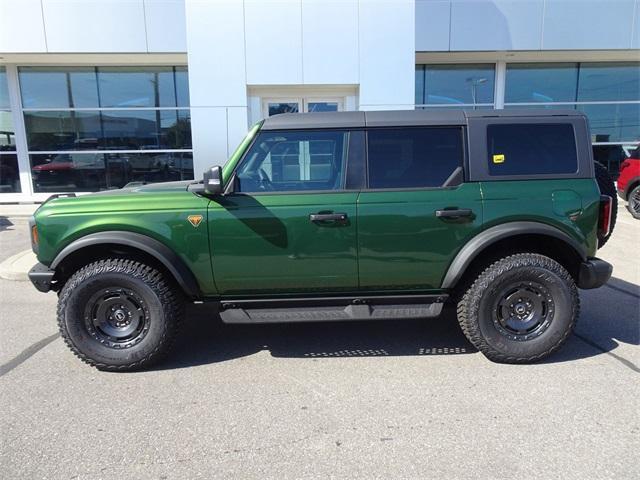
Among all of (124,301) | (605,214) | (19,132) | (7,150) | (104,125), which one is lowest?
(124,301)

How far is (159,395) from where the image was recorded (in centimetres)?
329

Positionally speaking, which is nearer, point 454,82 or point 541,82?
point 454,82

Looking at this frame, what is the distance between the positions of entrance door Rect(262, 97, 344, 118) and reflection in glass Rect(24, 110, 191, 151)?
3.56 meters

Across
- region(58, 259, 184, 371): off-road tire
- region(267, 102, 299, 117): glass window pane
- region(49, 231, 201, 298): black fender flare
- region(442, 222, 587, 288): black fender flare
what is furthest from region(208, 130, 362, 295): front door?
region(267, 102, 299, 117): glass window pane

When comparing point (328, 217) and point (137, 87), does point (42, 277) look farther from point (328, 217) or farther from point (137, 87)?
point (137, 87)

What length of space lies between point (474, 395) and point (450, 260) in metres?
1.02

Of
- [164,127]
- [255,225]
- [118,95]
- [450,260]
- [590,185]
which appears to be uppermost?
[118,95]

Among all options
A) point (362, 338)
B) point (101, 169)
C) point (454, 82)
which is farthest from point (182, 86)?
point (362, 338)

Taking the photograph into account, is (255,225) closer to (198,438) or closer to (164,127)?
(198,438)

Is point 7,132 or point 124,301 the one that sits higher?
point 7,132

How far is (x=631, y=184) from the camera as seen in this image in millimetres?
10031

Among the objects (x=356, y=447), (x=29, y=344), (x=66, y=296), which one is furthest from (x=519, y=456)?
(x=29, y=344)

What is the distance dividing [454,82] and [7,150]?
1274 cm

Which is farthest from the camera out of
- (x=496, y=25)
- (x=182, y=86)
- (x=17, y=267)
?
(x=182, y=86)
